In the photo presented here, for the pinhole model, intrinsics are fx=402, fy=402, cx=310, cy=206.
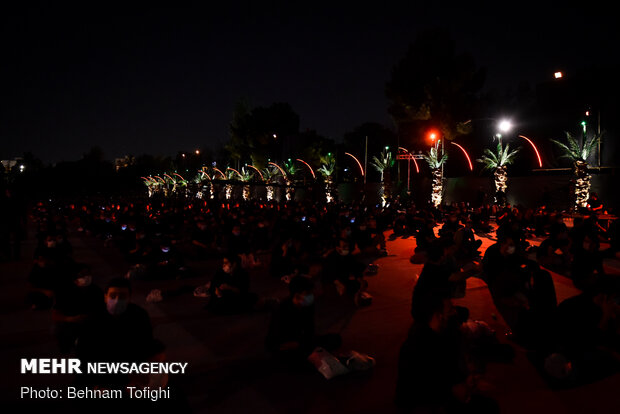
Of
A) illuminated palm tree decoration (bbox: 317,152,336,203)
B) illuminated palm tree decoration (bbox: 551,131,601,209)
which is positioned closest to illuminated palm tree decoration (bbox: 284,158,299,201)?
illuminated palm tree decoration (bbox: 317,152,336,203)

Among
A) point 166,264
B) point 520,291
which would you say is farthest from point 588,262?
point 166,264

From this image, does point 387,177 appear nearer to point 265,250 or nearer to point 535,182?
point 535,182

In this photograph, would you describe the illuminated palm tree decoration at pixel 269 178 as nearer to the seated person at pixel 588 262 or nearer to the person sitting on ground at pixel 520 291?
the seated person at pixel 588 262

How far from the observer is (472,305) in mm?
7973

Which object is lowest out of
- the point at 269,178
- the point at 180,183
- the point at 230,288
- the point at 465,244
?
the point at 230,288

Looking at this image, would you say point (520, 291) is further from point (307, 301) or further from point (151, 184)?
point (151, 184)

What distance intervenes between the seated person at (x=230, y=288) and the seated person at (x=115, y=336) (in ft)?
10.6

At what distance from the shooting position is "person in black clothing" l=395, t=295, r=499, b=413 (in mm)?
3775

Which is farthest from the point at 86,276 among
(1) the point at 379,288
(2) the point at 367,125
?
(2) the point at 367,125

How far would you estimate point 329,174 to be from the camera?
155 feet

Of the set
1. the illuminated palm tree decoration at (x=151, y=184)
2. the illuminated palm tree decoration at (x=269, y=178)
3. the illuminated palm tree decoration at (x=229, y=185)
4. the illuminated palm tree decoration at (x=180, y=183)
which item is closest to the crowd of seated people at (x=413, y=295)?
the illuminated palm tree decoration at (x=269, y=178)

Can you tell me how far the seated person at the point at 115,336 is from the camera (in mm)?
3447

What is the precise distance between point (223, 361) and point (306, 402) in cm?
152

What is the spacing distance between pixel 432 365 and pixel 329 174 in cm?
4366
